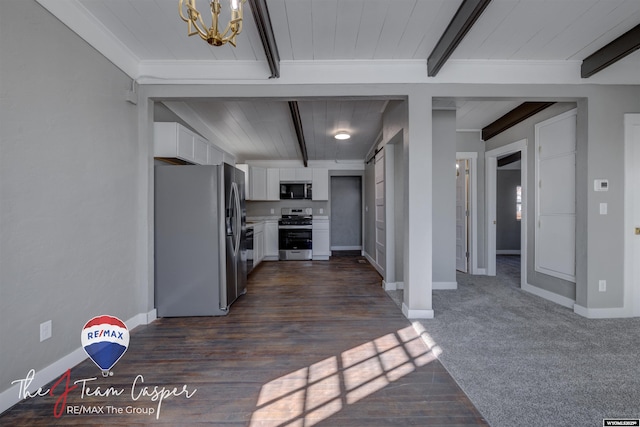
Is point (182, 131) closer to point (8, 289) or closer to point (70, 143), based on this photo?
point (70, 143)

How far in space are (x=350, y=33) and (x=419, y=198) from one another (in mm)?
1591

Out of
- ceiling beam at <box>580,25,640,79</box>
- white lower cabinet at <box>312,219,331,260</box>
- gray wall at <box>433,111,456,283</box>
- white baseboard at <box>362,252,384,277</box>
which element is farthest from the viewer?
white lower cabinet at <box>312,219,331,260</box>

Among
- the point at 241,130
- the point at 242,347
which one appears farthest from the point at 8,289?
the point at 241,130

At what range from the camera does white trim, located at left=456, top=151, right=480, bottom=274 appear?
4723mm

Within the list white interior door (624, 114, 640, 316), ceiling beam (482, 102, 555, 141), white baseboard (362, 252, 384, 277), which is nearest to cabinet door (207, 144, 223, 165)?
white baseboard (362, 252, 384, 277)

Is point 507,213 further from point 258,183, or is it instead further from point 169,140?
point 169,140

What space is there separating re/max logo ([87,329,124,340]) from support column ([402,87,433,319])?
2.39m

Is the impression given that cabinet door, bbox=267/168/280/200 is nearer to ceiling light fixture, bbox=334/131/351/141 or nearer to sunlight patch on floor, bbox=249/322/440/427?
ceiling light fixture, bbox=334/131/351/141

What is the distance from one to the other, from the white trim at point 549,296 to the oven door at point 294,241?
12.8ft

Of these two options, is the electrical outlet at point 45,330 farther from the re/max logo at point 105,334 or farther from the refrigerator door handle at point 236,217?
the refrigerator door handle at point 236,217

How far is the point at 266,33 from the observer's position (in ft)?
7.01

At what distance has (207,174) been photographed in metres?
2.93

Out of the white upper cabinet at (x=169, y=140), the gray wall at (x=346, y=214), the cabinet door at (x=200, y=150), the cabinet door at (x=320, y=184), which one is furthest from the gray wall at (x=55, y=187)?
the gray wall at (x=346, y=214)

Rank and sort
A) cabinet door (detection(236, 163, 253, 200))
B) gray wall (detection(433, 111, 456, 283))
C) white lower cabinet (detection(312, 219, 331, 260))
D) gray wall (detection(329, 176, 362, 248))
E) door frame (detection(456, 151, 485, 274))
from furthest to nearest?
gray wall (detection(329, 176, 362, 248)), white lower cabinet (detection(312, 219, 331, 260)), cabinet door (detection(236, 163, 253, 200)), door frame (detection(456, 151, 485, 274)), gray wall (detection(433, 111, 456, 283))
